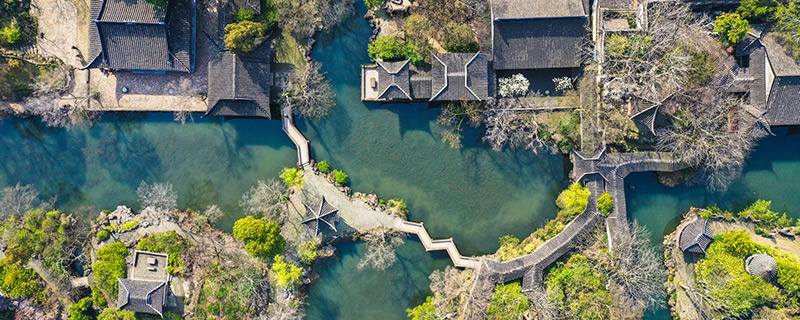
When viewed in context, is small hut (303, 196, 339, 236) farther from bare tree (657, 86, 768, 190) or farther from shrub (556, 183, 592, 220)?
bare tree (657, 86, 768, 190)

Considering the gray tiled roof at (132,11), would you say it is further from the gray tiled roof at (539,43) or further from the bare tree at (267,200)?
the gray tiled roof at (539,43)

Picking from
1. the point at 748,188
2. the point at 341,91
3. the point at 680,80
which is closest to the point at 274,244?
the point at 341,91

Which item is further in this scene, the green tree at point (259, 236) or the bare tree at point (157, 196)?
the bare tree at point (157, 196)

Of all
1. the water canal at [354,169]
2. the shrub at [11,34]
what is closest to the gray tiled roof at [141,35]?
the water canal at [354,169]

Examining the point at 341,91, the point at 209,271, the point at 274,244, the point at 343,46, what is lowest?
the point at 209,271

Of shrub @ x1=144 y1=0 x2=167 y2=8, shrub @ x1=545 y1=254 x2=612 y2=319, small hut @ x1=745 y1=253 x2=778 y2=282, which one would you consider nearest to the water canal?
shrub @ x1=545 y1=254 x2=612 y2=319

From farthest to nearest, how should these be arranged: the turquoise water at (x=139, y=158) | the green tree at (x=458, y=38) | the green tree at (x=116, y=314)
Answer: the turquoise water at (x=139, y=158)
the green tree at (x=458, y=38)
the green tree at (x=116, y=314)

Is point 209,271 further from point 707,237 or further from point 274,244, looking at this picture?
point 707,237

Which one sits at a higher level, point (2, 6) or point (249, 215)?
point (2, 6)
